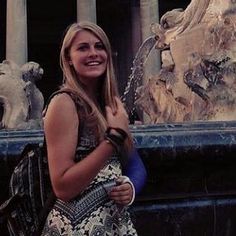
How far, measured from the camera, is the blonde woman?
2.06m

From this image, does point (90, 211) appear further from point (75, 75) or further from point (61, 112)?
point (75, 75)

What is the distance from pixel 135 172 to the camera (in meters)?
2.27

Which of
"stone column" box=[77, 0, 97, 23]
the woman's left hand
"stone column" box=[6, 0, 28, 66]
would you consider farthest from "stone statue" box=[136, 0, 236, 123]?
"stone column" box=[77, 0, 97, 23]

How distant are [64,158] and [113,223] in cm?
26

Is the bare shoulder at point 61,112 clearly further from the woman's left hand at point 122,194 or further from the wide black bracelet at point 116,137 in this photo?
the woman's left hand at point 122,194

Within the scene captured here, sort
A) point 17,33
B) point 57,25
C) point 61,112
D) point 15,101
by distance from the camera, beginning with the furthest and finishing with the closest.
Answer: point 57,25 < point 17,33 < point 15,101 < point 61,112

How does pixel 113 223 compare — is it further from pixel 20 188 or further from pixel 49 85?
pixel 49 85

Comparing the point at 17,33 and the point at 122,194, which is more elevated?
the point at 17,33

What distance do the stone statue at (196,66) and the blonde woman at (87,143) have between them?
11.0 ft

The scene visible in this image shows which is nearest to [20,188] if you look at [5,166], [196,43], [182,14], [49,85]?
[5,166]

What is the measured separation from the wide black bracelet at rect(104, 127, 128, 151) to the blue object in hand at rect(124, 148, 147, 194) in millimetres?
130

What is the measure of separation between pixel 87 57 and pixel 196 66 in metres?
3.49

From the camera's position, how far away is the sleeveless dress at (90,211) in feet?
6.78

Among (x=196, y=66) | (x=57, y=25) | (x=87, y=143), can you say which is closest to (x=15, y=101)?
(x=196, y=66)
